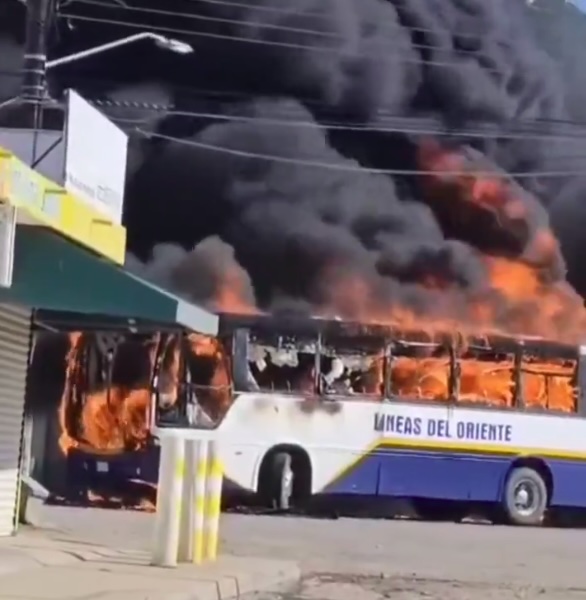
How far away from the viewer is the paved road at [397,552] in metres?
14.5

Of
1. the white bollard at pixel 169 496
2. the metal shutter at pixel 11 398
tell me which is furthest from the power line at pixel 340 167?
the white bollard at pixel 169 496

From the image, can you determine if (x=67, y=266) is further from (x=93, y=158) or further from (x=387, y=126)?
(x=387, y=126)

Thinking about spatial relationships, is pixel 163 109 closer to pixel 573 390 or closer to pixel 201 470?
pixel 573 390

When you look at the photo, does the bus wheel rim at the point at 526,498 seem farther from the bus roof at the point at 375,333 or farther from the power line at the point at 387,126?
the power line at the point at 387,126

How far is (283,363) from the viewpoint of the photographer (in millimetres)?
23875

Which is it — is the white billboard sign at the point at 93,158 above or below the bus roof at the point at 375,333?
above

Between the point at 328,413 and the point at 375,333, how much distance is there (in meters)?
1.46

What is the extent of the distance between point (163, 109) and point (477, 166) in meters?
7.74

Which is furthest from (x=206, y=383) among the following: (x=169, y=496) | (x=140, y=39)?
(x=140, y=39)

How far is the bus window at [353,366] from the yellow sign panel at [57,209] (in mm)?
8288

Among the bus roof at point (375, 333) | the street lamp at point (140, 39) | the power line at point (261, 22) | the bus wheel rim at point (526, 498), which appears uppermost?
the power line at point (261, 22)

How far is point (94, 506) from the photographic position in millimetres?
24047

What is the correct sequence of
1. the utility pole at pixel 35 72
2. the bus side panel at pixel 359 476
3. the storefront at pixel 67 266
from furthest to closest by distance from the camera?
the utility pole at pixel 35 72, the bus side panel at pixel 359 476, the storefront at pixel 67 266

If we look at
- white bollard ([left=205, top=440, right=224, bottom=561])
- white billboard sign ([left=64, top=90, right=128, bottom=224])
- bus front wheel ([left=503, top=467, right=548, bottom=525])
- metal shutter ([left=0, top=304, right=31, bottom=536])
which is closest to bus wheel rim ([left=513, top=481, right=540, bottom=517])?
bus front wheel ([left=503, top=467, right=548, bottom=525])
